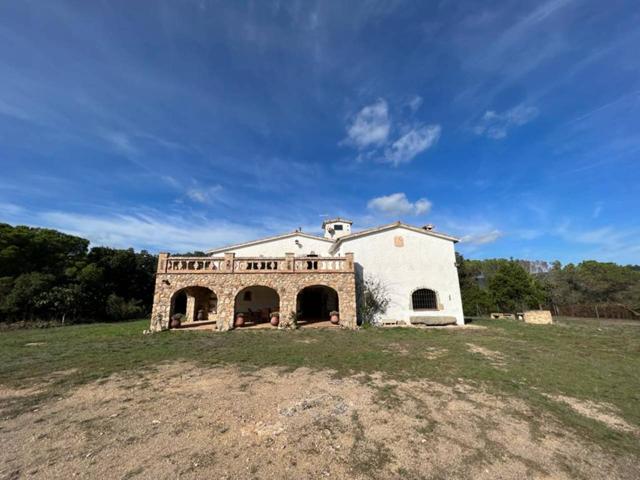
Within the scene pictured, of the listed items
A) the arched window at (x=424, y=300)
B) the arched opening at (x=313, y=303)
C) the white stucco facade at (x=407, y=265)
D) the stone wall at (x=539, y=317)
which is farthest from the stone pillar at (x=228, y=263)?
the stone wall at (x=539, y=317)

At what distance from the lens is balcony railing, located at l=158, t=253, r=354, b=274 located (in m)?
14.8

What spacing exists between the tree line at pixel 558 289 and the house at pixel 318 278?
13.6 m

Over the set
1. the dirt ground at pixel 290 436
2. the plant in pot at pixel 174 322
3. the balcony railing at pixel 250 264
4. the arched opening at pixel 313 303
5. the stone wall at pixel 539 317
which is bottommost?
the dirt ground at pixel 290 436

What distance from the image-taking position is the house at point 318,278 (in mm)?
14625

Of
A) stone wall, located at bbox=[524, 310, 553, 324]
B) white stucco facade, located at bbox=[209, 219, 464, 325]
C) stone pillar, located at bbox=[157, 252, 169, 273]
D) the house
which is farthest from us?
stone wall, located at bbox=[524, 310, 553, 324]

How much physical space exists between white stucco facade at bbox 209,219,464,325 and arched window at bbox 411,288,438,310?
16cm

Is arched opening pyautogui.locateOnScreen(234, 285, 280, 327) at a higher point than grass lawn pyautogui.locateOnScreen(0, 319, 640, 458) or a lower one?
higher

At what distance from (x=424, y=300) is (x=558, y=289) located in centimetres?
3732

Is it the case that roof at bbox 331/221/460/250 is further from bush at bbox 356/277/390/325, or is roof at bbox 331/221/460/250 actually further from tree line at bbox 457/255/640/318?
tree line at bbox 457/255/640/318

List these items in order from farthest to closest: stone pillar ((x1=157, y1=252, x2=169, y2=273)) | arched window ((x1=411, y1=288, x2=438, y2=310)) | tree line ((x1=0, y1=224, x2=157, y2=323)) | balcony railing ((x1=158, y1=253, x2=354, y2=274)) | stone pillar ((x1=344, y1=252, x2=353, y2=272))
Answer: tree line ((x1=0, y1=224, x2=157, y2=323))
arched window ((x1=411, y1=288, x2=438, y2=310))
stone pillar ((x1=344, y1=252, x2=353, y2=272))
balcony railing ((x1=158, y1=253, x2=354, y2=274))
stone pillar ((x1=157, y1=252, x2=169, y2=273))

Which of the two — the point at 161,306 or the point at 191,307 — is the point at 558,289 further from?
the point at 161,306

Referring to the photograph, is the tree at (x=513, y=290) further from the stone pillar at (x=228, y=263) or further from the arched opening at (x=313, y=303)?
the stone pillar at (x=228, y=263)

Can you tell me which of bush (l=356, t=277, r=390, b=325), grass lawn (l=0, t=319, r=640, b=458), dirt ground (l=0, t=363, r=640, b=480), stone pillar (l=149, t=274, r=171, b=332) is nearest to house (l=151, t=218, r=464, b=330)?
stone pillar (l=149, t=274, r=171, b=332)

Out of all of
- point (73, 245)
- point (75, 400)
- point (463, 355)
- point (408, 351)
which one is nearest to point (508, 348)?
point (463, 355)
